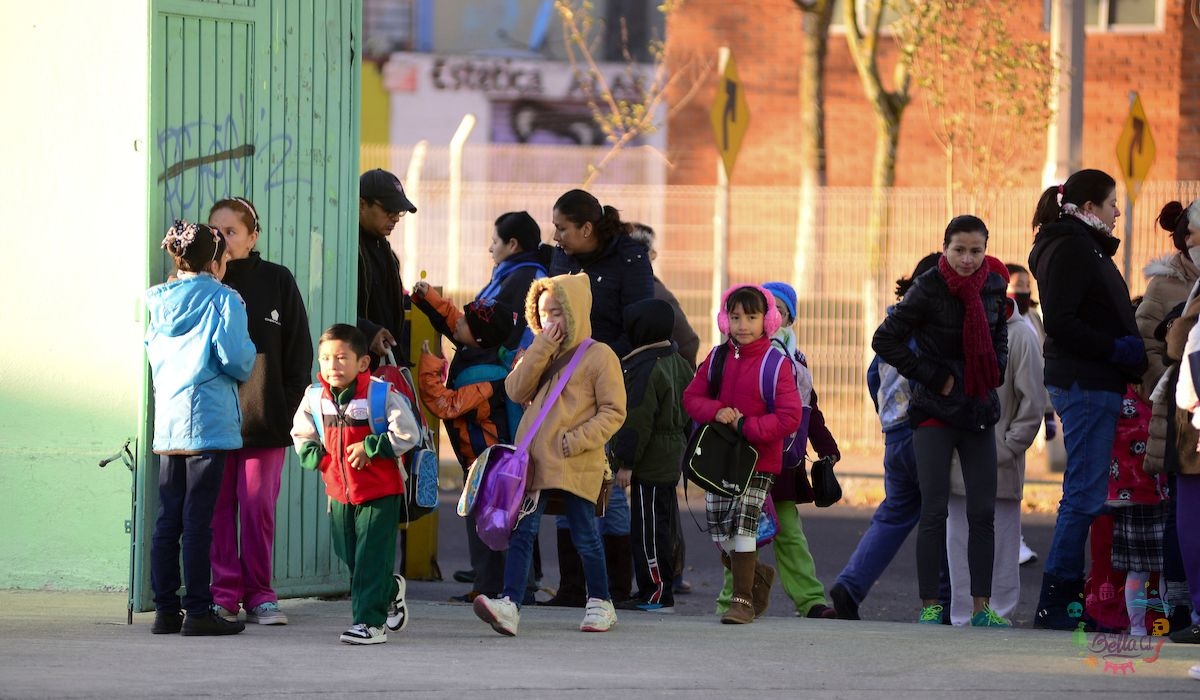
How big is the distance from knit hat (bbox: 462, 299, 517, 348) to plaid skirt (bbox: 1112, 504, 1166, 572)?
116 inches

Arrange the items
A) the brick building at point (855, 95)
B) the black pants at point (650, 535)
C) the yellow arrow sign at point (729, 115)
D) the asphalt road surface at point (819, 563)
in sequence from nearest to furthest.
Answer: the black pants at point (650, 535), the asphalt road surface at point (819, 563), the yellow arrow sign at point (729, 115), the brick building at point (855, 95)

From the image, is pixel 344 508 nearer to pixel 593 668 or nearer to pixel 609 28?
pixel 593 668

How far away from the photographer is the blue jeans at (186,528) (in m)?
7.22

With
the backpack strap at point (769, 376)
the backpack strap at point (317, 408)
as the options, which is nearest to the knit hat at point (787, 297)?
the backpack strap at point (769, 376)

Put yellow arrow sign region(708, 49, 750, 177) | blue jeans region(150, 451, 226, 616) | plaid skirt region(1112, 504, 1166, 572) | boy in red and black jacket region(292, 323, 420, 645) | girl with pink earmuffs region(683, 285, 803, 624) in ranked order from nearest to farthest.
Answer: boy in red and black jacket region(292, 323, 420, 645) → blue jeans region(150, 451, 226, 616) → girl with pink earmuffs region(683, 285, 803, 624) → plaid skirt region(1112, 504, 1166, 572) → yellow arrow sign region(708, 49, 750, 177)

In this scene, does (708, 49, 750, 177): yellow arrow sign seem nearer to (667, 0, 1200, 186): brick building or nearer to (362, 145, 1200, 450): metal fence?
(362, 145, 1200, 450): metal fence

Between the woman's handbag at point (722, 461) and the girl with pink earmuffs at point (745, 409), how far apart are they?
43 millimetres

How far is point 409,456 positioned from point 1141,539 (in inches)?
133

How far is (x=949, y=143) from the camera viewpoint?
18.6 metres

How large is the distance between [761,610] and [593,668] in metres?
1.99

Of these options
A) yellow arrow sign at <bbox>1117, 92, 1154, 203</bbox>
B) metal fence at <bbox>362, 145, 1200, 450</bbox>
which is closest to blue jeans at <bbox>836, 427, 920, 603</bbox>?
yellow arrow sign at <bbox>1117, 92, 1154, 203</bbox>

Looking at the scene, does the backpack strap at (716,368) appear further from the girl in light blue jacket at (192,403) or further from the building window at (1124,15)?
the building window at (1124,15)

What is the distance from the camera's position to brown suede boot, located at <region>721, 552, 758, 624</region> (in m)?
8.01

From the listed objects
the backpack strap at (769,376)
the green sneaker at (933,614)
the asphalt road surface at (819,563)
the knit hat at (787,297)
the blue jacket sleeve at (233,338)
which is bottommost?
the asphalt road surface at (819,563)
